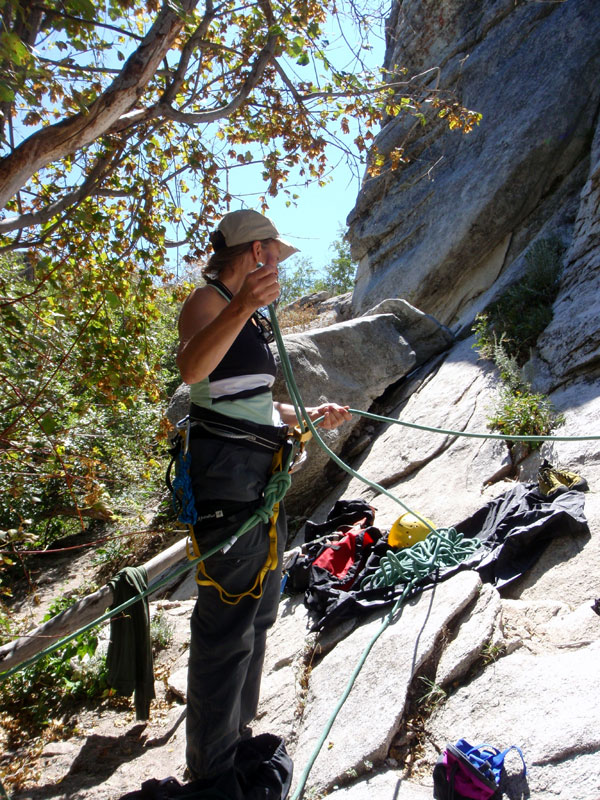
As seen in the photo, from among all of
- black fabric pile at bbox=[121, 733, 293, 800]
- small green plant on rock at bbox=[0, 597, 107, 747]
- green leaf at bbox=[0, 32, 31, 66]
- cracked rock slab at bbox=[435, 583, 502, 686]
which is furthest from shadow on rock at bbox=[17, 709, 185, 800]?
green leaf at bbox=[0, 32, 31, 66]

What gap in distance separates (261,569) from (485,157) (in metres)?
9.32

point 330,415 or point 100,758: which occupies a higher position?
point 330,415

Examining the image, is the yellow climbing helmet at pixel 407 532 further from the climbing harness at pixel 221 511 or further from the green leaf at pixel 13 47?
the green leaf at pixel 13 47

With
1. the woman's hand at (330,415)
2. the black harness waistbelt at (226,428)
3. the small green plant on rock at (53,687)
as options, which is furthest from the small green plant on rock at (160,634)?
the black harness waistbelt at (226,428)

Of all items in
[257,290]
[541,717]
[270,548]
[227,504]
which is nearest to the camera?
[257,290]

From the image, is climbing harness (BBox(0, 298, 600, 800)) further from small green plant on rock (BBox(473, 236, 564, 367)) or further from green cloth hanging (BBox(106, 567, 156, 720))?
small green plant on rock (BBox(473, 236, 564, 367))

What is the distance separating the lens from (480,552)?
3.29m

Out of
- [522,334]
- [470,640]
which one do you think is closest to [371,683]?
[470,640]

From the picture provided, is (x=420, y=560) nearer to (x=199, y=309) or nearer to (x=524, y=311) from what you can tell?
(x=199, y=309)

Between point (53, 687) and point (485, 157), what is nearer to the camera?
point (53, 687)

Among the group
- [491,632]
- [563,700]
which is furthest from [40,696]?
[563,700]

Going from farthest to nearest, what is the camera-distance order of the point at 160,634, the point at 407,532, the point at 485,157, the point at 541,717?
the point at 485,157
the point at 160,634
the point at 407,532
the point at 541,717

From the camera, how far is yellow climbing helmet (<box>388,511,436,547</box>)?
373cm

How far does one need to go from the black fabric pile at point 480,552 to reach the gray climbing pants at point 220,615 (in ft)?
3.94
